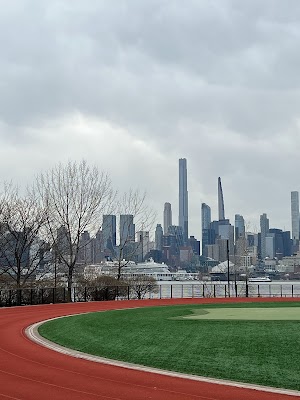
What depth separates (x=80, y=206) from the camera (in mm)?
54594

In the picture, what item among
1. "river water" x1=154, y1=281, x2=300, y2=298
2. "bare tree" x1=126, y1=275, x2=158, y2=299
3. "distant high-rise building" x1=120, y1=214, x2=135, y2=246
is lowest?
"river water" x1=154, y1=281, x2=300, y2=298

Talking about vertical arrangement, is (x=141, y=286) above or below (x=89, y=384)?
below

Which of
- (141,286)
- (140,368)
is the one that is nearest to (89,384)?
(140,368)

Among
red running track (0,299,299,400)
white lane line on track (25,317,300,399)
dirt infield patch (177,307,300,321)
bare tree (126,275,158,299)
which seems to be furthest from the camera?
bare tree (126,275,158,299)

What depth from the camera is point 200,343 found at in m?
18.0

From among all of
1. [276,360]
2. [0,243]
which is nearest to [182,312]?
[276,360]

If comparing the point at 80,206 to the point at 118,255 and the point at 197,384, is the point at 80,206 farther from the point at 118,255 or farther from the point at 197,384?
the point at 197,384

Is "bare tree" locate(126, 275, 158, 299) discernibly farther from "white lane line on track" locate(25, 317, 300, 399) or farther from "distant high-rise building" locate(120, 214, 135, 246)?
"white lane line on track" locate(25, 317, 300, 399)

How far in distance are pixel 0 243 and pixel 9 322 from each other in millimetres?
27622

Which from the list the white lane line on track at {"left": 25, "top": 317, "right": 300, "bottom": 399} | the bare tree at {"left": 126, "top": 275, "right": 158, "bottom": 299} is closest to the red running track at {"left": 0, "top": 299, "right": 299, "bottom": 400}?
the white lane line on track at {"left": 25, "top": 317, "right": 300, "bottom": 399}

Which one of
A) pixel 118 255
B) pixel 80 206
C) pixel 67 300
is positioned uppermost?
pixel 80 206

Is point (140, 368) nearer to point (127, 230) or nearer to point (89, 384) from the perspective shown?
point (89, 384)

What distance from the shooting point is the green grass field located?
13.8 metres

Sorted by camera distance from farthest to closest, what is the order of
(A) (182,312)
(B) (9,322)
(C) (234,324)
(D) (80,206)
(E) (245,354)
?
(D) (80,206), (A) (182,312), (B) (9,322), (C) (234,324), (E) (245,354)
